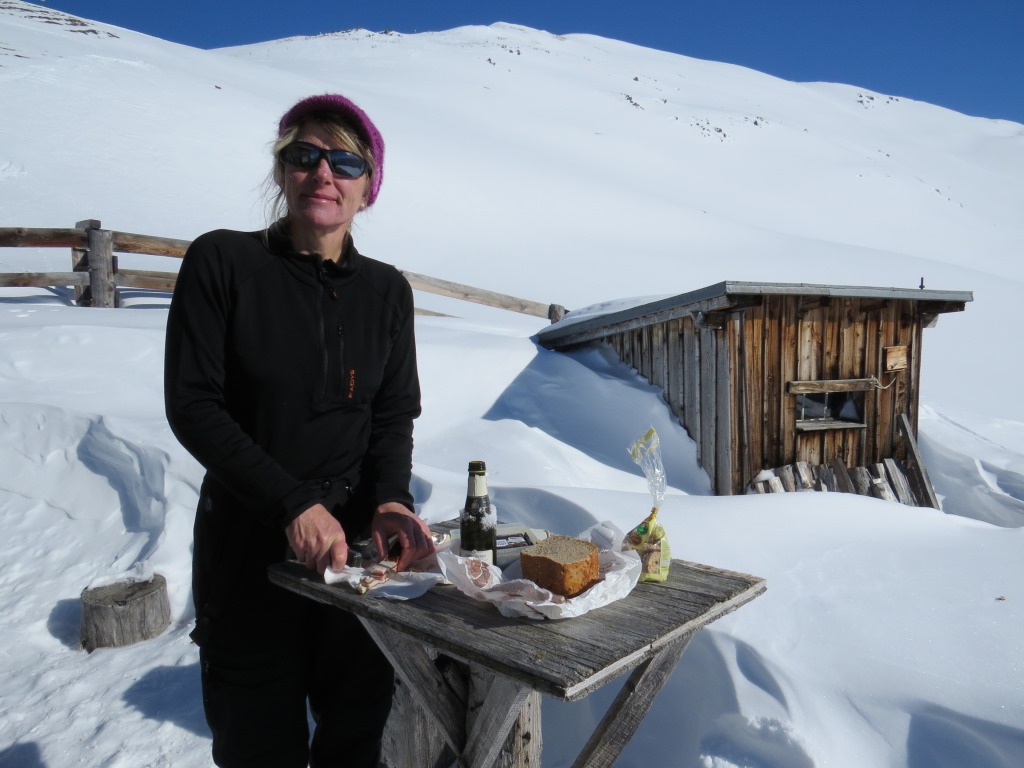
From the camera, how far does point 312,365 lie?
1895 mm

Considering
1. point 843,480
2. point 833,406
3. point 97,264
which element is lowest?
point 843,480

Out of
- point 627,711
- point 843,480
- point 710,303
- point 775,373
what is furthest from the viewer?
point 843,480

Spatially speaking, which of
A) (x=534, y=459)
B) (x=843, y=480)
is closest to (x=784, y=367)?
(x=843, y=480)

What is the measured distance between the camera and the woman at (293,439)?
1.74m

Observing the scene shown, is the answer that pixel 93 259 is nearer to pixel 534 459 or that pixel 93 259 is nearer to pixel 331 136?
pixel 534 459

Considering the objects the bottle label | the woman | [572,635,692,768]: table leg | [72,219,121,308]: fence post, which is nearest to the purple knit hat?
the woman

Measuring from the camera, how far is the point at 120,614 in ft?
12.1

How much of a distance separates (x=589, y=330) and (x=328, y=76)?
41211 mm

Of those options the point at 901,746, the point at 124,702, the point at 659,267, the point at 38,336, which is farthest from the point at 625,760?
the point at 659,267

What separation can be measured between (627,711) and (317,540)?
1.03 metres

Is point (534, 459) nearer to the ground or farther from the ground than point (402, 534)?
nearer to the ground

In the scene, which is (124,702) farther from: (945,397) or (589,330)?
(945,397)

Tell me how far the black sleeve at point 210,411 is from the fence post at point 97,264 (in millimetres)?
8330

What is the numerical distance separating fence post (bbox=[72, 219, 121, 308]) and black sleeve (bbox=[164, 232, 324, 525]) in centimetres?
833
